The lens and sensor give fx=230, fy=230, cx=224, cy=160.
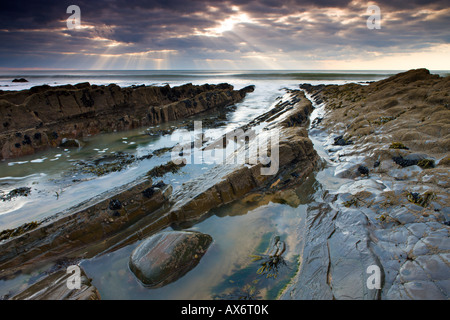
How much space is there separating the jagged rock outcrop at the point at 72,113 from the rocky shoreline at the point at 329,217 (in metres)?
11.3

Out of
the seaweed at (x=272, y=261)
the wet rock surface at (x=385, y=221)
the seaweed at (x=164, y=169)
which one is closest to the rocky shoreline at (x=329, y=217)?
the wet rock surface at (x=385, y=221)

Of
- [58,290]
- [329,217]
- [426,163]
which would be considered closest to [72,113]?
[58,290]

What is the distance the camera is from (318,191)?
8.88m

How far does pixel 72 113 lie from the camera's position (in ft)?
67.2

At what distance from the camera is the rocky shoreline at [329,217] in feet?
16.3

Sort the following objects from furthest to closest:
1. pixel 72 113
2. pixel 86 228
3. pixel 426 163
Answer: pixel 72 113
pixel 426 163
pixel 86 228

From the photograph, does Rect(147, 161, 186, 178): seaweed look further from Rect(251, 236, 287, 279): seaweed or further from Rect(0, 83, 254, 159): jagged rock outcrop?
Rect(0, 83, 254, 159): jagged rock outcrop

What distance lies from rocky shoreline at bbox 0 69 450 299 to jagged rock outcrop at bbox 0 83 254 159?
1132 cm

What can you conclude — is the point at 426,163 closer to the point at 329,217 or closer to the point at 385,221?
the point at 385,221

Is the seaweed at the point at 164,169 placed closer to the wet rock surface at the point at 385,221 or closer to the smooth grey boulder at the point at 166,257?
the smooth grey boulder at the point at 166,257

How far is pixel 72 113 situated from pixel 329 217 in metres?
22.3

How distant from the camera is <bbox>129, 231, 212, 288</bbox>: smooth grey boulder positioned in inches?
216
